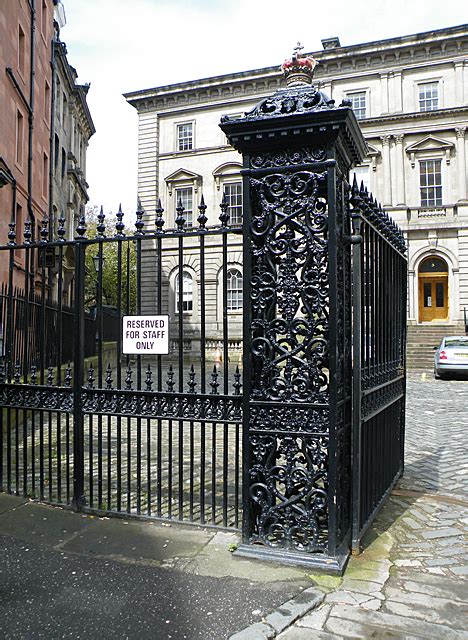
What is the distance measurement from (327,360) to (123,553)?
2193mm

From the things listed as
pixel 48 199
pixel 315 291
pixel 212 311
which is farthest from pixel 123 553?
pixel 48 199

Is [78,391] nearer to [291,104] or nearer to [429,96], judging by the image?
[291,104]

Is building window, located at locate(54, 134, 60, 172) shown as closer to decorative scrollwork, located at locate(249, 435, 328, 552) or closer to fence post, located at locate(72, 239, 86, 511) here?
fence post, located at locate(72, 239, 86, 511)

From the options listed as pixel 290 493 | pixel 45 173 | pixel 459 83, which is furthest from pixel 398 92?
pixel 290 493

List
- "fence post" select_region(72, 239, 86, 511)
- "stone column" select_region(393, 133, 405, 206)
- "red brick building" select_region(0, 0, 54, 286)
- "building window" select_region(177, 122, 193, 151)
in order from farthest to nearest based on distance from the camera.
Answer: "building window" select_region(177, 122, 193, 151), "stone column" select_region(393, 133, 405, 206), "red brick building" select_region(0, 0, 54, 286), "fence post" select_region(72, 239, 86, 511)

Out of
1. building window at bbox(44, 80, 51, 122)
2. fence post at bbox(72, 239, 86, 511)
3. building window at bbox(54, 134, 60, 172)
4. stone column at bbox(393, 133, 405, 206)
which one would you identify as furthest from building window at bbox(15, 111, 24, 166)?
stone column at bbox(393, 133, 405, 206)

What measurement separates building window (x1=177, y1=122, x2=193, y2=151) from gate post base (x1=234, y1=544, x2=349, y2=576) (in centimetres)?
3398

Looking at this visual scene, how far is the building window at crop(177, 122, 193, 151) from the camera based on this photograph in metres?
35.4

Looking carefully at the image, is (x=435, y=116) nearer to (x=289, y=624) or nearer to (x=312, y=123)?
(x=312, y=123)

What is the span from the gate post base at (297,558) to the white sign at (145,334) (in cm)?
174

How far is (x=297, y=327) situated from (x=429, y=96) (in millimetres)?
31073

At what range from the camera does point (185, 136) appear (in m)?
35.5

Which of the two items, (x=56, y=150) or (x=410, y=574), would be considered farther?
(x=56, y=150)

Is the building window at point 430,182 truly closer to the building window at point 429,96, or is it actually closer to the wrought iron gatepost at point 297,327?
the building window at point 429,96
